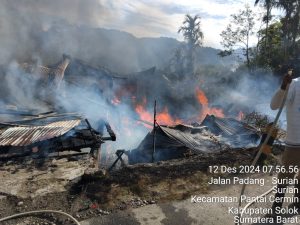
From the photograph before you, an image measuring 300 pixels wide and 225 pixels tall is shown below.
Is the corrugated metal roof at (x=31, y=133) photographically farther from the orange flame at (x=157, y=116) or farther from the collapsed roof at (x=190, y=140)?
the orange flame at (x=157, y=116)

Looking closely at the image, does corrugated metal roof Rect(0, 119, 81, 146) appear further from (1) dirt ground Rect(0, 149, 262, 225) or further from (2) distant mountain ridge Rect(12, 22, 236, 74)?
(2) distant mountain ridge Rect(12, 22, 236, 74)

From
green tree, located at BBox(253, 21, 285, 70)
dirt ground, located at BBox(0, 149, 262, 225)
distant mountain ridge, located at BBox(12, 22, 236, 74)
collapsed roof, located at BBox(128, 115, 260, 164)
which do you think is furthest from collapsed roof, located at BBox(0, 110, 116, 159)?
distant mountain ridge, located at BBox(12, 22, 236, 74)

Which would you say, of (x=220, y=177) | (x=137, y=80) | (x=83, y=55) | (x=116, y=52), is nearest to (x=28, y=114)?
(x=220, y=177)

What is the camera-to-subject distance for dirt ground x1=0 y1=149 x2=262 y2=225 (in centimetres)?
459

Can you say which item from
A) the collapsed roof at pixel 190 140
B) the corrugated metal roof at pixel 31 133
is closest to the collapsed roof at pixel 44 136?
the corrugated metal roof at pixel 31 133

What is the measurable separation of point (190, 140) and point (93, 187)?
20.4ft

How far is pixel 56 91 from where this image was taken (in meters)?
14.8

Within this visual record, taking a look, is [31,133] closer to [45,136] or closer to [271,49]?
[45,136]

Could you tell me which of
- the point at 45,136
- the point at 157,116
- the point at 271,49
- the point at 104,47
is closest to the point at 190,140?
the point at 45,136

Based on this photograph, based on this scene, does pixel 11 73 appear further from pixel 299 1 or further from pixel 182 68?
pixel 182 68

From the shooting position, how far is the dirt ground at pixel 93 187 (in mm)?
4594

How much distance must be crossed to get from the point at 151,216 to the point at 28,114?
7351 mm

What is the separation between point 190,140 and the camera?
10.8 metres

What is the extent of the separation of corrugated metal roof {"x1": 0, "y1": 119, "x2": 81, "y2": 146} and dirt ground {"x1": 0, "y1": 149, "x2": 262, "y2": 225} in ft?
2.22
